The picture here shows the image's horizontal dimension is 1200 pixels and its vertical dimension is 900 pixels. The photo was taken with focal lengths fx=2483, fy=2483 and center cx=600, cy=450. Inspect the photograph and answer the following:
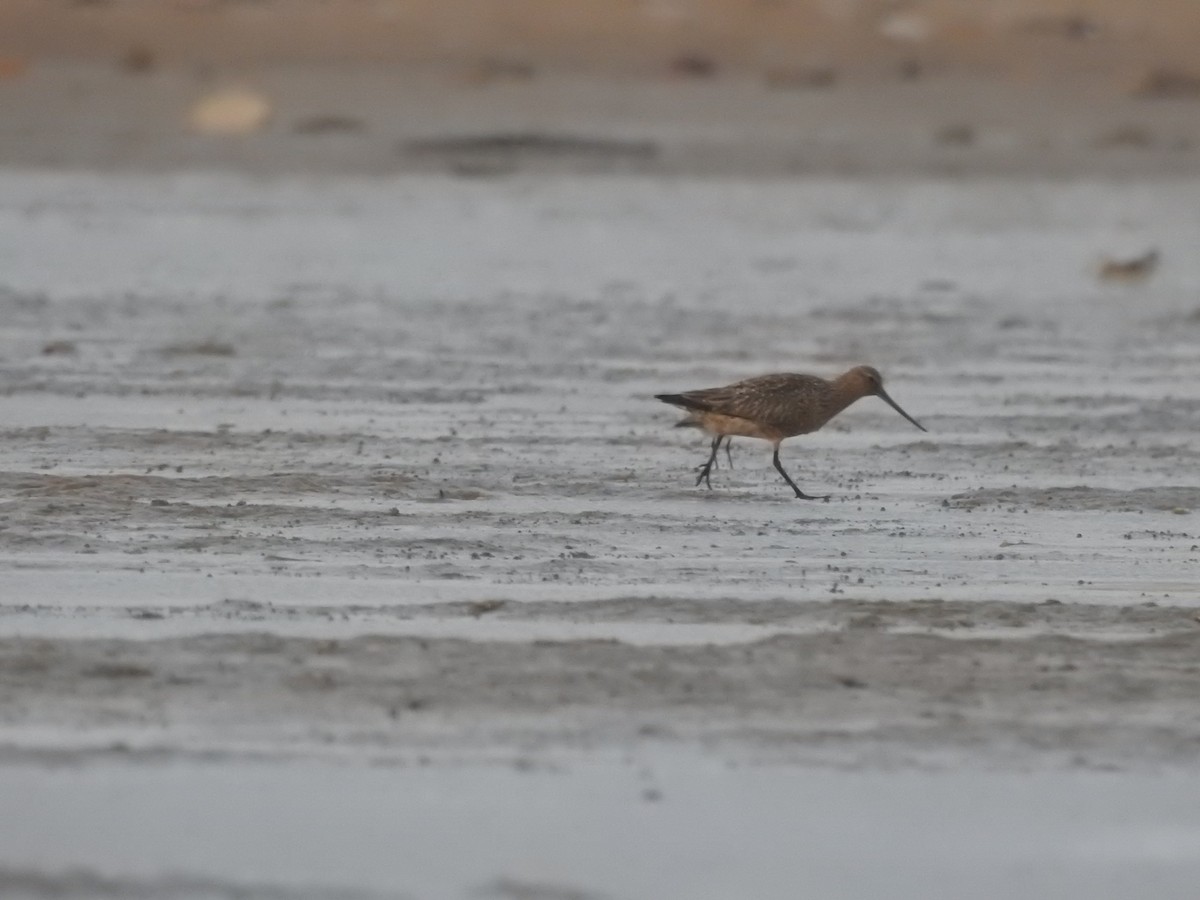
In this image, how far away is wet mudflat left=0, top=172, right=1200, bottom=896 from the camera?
21.4 ft

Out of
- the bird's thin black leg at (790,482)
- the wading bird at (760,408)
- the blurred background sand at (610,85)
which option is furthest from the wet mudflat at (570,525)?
the blurred background sand at (610,85)

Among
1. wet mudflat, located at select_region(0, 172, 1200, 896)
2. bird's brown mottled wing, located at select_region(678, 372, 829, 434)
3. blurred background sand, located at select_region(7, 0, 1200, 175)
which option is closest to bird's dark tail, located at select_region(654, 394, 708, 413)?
bird's brown mottled wing, located at select_region(678, 372, 829, 434)

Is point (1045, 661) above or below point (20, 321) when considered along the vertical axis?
below

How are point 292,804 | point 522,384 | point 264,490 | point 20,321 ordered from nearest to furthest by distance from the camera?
point 292,804, point 264,490, point 522,384, point 20,321

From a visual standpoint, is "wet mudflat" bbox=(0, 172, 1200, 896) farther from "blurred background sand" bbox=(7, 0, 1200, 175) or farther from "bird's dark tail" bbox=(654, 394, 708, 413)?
"blurred background sand" bbox=(7, 0, 1200, 175)

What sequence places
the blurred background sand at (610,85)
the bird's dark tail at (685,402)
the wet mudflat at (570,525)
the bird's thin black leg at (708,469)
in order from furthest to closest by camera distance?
the blurred background sand at (610,85) < the bird's dark tail at (685,402) < the bird's thin black leg at (708,469) < the wet mudflat at (570,525)

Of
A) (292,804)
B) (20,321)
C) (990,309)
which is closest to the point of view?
(292,804)

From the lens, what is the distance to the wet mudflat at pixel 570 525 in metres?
6.53

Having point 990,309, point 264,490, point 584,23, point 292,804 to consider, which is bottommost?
point 292,804

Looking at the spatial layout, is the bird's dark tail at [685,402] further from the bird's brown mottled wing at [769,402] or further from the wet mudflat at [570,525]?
the wet mudflat at [570,525]

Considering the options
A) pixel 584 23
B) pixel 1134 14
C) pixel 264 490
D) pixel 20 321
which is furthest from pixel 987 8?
pixel 264 490

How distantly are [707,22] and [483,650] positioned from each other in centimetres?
3453

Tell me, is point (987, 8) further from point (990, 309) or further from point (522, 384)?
point (522, 384)

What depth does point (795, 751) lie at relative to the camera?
249 inches
